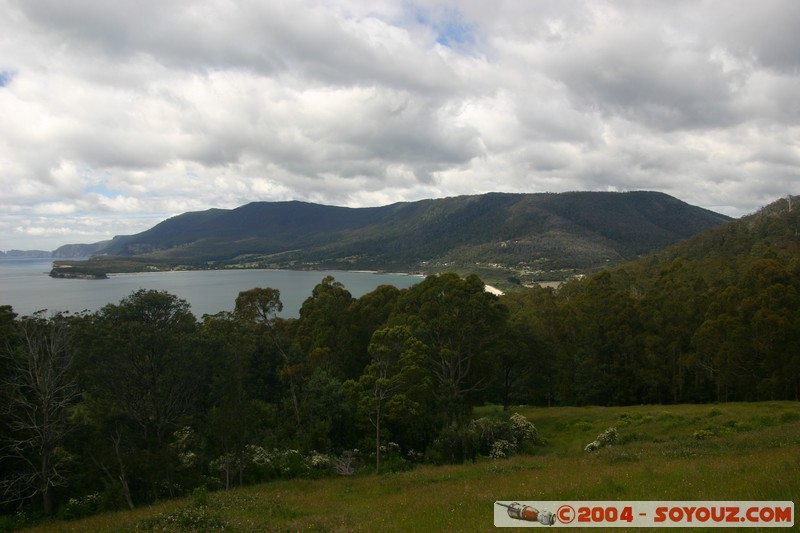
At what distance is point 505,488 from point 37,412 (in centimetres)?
1866

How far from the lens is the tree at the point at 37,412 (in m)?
18.4

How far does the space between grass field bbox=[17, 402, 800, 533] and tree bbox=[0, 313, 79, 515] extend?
358cm

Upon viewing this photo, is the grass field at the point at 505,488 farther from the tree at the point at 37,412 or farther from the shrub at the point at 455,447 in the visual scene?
the tree at the point at 37,412

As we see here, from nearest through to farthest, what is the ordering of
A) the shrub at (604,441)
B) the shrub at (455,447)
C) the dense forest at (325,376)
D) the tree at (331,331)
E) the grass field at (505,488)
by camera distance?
the grass field at (505,488) < the dense forest at (325,376) < the shrub at (604,441) < the shrub at (455,447) < the tree at (331,331)

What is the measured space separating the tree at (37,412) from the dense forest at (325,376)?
10cm

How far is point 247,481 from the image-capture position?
21734mm

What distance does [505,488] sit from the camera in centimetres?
1302

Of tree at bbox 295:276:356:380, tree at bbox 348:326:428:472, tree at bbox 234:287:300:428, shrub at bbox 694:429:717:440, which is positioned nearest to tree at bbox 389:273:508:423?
tree at bbox 295:276:356:380

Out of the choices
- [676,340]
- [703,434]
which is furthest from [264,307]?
[676,340]

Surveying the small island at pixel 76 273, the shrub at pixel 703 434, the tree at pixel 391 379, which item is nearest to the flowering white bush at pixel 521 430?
the tree at pixel 391 379

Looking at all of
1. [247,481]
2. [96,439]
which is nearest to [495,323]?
[247,481]

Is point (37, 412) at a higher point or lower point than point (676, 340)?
higher

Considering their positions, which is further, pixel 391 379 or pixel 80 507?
pixel 391 379
